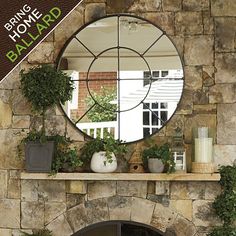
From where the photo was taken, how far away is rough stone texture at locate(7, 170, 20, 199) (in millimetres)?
3574

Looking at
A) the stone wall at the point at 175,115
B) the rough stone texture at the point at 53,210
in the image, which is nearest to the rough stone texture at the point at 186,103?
the stone wall at the point at 175,115

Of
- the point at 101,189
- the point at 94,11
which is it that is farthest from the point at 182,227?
the point at 94,11

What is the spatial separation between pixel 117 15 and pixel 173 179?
4.09ft

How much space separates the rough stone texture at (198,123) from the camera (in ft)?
11.3

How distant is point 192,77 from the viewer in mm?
3455

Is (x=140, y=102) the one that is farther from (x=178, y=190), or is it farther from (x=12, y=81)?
(x=12, y=81)

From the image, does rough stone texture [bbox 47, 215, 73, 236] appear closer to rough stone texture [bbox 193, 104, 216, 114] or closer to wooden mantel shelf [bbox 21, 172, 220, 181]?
wooden mantel shelf [bbox 21, 172, 220, 181]

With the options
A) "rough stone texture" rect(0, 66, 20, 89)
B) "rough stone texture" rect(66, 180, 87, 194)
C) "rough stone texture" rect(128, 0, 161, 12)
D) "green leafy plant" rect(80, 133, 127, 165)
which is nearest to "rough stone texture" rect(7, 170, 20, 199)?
"rough stone texture" rect(66, 180, 87, 194)

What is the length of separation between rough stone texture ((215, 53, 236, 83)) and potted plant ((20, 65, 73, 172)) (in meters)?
1.09

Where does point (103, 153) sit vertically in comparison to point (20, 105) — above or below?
below

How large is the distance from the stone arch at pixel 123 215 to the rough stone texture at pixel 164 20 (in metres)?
1.23

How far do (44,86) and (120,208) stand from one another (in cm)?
102

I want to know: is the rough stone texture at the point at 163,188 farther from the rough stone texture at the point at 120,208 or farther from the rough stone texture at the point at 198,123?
the rough stone texture at the point at 198,123

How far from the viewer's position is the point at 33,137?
342 cm
